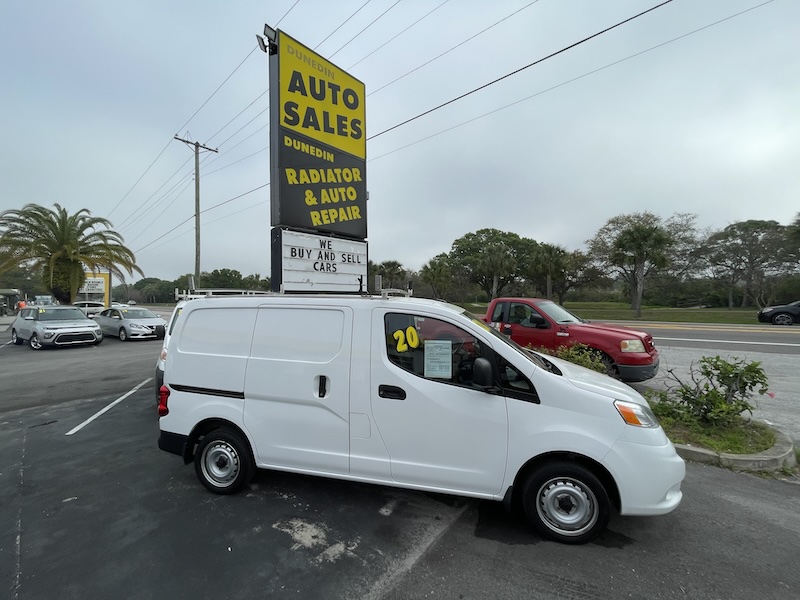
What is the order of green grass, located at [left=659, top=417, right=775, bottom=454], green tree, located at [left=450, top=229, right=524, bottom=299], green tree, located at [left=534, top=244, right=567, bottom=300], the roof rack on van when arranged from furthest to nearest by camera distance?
1. green tree, located at [left=450, top=229, right=524, bottom=299]
2. green tree, located at [left=534, top=244, right=567, bottom=300]
3. green grass, located at [left=659, top=417, right=775, bottom=454]
4. the roof rack on van

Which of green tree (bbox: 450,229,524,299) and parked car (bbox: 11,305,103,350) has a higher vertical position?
green tree (bbox: 450,229,524,299)

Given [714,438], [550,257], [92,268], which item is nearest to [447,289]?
[550,257]

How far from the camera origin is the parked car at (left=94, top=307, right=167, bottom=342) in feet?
53.1

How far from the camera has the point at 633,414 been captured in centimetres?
282

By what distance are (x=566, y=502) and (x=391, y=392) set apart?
5.01 ft

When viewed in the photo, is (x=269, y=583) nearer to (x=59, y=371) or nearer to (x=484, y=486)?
(x=484, y=486)

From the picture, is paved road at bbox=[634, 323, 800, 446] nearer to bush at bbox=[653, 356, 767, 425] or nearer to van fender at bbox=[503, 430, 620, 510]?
bush at bbox=[653, 356, 767, 425]

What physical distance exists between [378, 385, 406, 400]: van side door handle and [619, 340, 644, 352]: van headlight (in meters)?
5.13

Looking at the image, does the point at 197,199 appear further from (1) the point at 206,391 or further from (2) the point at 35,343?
(1) the point at 206,391

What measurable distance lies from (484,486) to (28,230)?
2712cm

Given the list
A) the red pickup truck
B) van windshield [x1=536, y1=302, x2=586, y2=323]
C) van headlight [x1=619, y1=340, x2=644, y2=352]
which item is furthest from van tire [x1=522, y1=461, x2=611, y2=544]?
van windshield [x1=536, y1=302, x2=586, y2=323]

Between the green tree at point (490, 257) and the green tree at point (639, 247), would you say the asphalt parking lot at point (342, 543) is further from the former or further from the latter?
the green tree at point (490, 257)

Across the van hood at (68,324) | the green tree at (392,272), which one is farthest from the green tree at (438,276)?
the van hood at (68,324)

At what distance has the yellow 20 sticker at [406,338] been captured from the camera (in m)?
3.20
